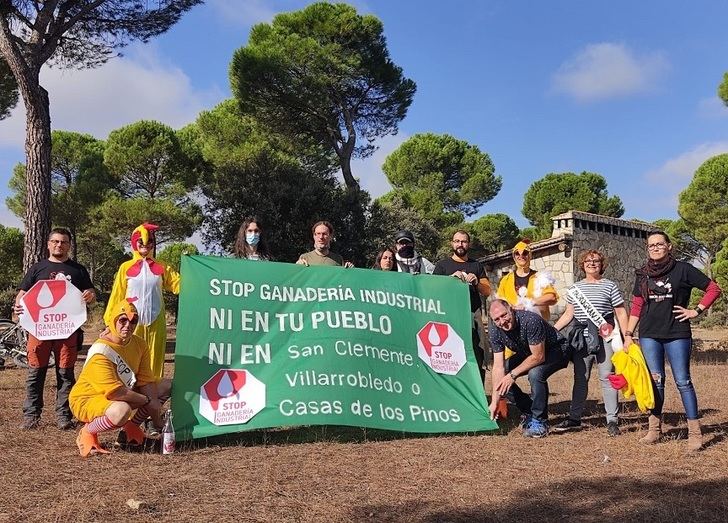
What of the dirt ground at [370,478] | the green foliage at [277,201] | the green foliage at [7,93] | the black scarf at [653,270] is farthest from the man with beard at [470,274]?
the green foliage at [7,93]

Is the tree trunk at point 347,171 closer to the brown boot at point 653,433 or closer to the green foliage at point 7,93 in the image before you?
the green foliage at point 7,93

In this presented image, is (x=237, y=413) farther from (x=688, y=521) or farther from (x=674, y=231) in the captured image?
(x=674, y=231)

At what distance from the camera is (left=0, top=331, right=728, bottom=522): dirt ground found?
11.2ft

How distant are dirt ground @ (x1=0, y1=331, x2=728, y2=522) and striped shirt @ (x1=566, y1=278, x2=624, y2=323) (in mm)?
1035

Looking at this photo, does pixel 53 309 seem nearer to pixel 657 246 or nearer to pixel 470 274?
pixel 470 274

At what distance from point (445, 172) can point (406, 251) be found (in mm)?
37703

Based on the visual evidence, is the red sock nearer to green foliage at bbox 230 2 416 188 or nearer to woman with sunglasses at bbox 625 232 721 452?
woman with sunglasses at bbox 625 232 721 452

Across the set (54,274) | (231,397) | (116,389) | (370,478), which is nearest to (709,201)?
(231,397)

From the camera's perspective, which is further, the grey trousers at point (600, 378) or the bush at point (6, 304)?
the bush at point (6, 304)

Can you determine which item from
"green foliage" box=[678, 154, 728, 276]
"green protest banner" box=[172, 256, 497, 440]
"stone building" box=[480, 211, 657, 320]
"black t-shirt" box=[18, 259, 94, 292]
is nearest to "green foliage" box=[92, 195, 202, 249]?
"stone building" box=[480, 211, 657, 320]

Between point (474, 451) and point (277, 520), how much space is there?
205 centimetres

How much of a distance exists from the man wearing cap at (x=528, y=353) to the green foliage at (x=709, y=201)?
25618 millimetres

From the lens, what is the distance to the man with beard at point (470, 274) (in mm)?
6102

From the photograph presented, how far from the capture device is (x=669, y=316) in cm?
495
